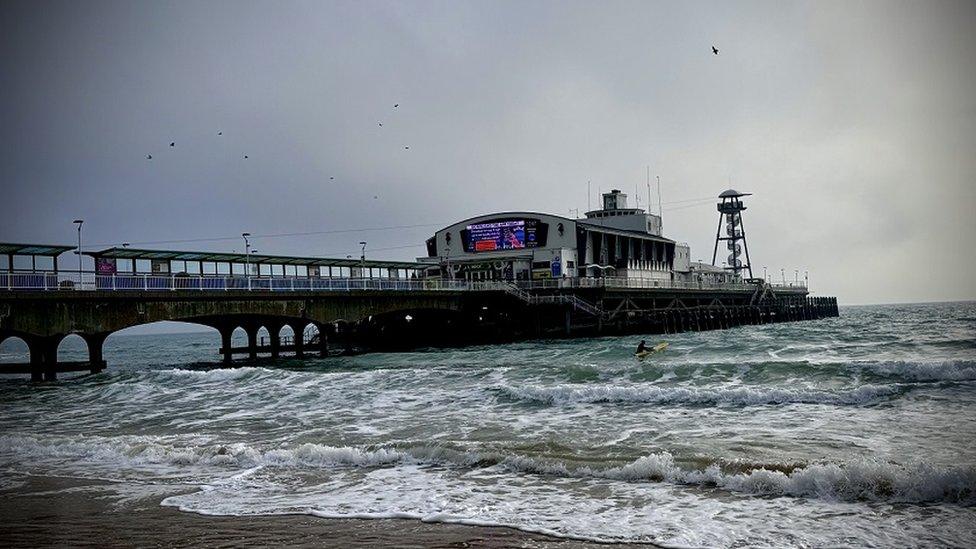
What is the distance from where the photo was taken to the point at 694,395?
2162 cm

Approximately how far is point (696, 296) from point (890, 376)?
5387cm

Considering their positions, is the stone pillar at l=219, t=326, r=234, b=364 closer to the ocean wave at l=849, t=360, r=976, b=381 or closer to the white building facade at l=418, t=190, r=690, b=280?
the white building facade at l=418, t=190, r=690, b=280

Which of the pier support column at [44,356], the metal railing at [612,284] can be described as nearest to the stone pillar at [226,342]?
the pier support column at [44,356]

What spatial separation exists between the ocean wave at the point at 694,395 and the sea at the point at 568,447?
0.08 m

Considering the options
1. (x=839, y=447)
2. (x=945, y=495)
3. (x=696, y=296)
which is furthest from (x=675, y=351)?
(x=696, y=296)

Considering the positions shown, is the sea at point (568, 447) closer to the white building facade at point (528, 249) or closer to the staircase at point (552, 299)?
the staircase at point (552, 299)

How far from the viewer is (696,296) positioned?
77.5m

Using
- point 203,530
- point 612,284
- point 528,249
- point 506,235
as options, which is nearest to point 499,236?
point 506,235

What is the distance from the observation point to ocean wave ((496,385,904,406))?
2086 centimetres

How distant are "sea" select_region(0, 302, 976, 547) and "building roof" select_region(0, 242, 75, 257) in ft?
23.5

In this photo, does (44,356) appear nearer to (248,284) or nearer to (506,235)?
(248,284)

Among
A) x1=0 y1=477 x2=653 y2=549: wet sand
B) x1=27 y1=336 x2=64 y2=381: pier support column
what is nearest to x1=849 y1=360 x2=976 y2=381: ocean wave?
x1=0 y1=477 x2=653 y2=549: wet sand

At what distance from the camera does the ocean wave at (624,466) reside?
11438 mm

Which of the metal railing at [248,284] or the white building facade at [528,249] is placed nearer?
the metal railing at [248,284]
